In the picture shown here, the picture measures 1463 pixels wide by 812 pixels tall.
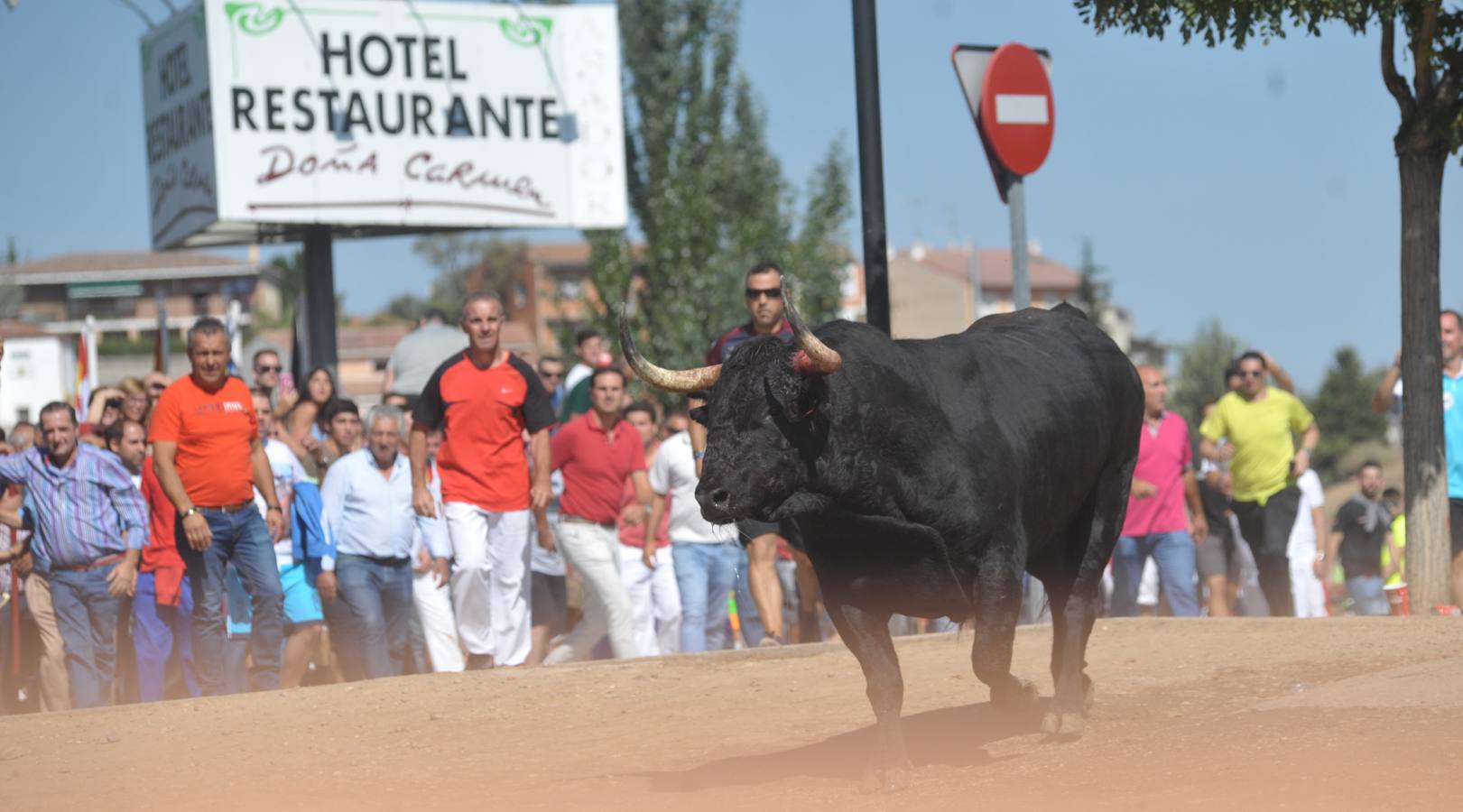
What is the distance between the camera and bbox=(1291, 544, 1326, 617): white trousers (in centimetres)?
1630

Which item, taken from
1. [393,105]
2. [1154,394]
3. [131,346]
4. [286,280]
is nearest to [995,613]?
[1154,394]

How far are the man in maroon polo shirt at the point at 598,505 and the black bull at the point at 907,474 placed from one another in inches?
193

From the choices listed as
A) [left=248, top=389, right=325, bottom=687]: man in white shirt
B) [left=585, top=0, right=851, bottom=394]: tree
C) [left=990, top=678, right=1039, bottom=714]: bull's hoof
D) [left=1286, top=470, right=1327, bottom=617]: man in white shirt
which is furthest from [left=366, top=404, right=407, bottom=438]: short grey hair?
[left=585, top=0, right=851, bottom=394]: tree

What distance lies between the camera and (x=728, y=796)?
273 inches

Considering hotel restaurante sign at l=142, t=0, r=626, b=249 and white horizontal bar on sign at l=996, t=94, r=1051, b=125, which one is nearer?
white horizontal bar on sign at l=996, t=94, r=1051, b=125

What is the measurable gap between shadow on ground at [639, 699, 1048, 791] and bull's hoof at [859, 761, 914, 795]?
11.5 inches

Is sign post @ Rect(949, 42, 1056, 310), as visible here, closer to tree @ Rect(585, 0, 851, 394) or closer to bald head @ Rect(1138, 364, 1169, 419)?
bald head @ Rect(1138, 364, 1169, 419)

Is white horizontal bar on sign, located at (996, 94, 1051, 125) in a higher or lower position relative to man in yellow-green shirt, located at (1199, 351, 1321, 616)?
higher

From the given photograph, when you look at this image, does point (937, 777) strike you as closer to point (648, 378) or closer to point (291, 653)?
point (648, 378)

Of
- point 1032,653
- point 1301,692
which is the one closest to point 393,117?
point 1032,653

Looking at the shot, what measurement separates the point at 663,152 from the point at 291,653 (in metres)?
37.0

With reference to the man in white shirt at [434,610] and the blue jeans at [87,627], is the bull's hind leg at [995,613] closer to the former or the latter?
the man in white shirt at [434,610]

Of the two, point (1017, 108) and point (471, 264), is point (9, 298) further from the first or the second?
point (1017, 108)

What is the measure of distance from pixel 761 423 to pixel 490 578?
5.01m
